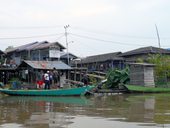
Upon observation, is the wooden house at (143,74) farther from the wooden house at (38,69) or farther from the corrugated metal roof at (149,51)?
the corrugated metal roof at (149,51)

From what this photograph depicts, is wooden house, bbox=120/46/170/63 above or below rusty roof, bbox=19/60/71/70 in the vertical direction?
above

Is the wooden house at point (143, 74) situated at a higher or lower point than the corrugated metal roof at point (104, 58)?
lower

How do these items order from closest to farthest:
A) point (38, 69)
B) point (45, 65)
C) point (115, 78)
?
point (115, 78) < point (38, 69) < point (45, 65)

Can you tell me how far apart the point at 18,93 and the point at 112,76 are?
9.56 meters

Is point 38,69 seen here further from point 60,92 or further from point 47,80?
point 60,92

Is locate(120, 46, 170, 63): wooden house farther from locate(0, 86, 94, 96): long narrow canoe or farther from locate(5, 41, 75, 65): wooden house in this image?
locate(0, 86, 94, 96): long narrow canoe

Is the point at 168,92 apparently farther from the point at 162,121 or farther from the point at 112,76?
the point at 162,121

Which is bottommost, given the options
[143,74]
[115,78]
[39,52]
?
[115,78]

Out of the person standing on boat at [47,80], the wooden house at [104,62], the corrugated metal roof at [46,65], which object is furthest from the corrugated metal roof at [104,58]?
the person standing on boat at [47,80]

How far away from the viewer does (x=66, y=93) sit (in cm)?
2483

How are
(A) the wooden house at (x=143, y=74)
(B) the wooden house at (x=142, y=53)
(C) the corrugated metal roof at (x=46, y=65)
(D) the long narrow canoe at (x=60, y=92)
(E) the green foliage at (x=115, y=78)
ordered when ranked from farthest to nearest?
(B) the wooden house at (x=142, y=53) < (C) the corrugated metal roof at (x=46, y=65) < (E) the green foliage at (x=115, y=78) < (A) the wooden house at (x=143, y=74) < (D) the long narrow canoe at (x=60, y=92)

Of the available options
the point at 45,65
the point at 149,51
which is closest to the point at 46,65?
the point at 45,65

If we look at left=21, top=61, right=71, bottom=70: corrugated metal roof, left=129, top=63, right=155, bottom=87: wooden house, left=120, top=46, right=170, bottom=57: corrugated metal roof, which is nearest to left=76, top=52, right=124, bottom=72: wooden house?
left=120, top=46, right=170, bottom=57: corrugated metal roof

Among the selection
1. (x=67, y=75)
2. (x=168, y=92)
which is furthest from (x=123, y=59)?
(x=168, y=92)
